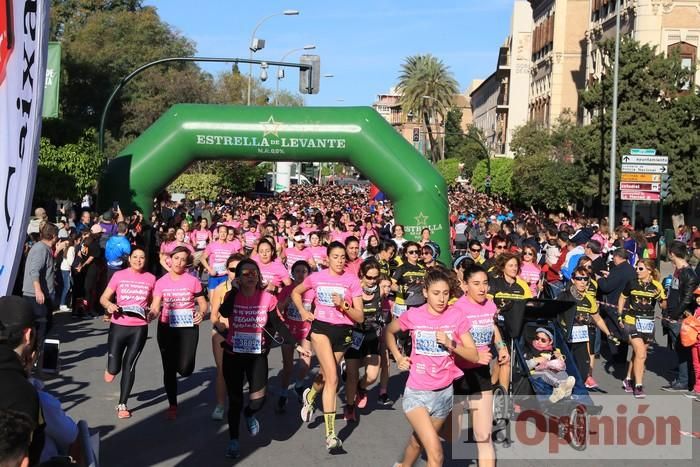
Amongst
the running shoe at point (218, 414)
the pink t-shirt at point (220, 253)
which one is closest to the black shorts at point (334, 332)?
the running shoe at point (218, 414)

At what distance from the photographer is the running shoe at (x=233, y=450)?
7523mm

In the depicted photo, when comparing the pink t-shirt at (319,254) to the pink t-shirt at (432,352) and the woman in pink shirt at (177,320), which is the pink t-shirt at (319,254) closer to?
the woman in pink shirt at (177,320)

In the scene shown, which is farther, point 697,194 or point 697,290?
point 697,194

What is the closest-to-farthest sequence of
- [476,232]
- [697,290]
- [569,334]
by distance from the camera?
1. [569,334]
2. [697,290]
3. [476,232]

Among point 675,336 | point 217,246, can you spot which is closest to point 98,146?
point 217,246

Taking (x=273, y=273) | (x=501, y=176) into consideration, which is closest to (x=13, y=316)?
(x=273, y=273)

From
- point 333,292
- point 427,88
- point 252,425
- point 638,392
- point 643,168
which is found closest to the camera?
point 252,425

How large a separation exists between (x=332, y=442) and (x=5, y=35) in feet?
15.0

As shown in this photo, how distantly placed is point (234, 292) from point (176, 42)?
211ft

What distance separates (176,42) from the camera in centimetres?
6956

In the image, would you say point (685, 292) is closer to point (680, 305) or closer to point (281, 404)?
point (680, 305)

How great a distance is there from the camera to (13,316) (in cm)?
435

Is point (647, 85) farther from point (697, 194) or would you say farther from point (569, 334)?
point (569, 334)

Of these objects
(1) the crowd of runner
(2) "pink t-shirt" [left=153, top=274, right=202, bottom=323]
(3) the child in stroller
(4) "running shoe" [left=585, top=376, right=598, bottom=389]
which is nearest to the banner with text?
Result: (1) the crowd of runner
